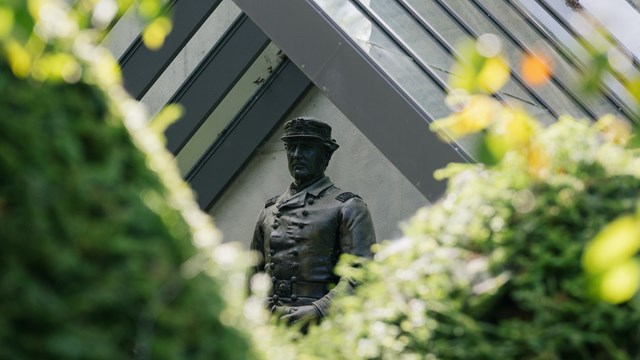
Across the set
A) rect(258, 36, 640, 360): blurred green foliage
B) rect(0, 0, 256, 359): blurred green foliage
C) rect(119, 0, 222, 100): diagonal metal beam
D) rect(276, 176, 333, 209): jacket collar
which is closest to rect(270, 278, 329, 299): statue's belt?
rect(276, 176, 333, 209): jacket collar

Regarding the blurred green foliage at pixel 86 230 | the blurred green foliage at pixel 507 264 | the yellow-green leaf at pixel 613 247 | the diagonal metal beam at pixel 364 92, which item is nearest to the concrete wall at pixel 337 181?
the diagonal metal beam at pixel 364 92

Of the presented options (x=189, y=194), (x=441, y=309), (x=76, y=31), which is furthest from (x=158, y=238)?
(x=441, y=309)

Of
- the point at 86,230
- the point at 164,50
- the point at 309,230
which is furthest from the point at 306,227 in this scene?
the point at 86,230

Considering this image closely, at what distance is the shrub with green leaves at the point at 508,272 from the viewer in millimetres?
2072

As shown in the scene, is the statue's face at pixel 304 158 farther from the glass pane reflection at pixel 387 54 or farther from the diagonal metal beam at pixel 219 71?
the diagonal metal beam at pixel 219 71

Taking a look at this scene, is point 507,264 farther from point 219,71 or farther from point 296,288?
point 219,71

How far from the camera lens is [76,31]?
71.9 inches

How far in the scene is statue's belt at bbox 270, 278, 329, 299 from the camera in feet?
27.4

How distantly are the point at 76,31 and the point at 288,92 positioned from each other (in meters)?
10.7

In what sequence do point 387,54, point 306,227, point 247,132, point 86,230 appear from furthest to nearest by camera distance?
point 247,132
point 306,227
point 387,54
point 86,230

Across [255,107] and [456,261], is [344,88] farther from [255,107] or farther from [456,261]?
[456,261]

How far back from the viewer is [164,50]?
11.2m

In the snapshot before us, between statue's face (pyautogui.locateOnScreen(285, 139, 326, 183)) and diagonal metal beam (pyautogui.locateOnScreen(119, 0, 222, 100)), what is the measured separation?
2.96 meters

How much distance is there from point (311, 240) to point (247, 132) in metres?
4.40
